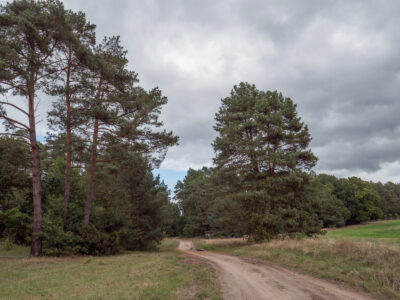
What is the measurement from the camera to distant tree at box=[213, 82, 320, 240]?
62.7ft

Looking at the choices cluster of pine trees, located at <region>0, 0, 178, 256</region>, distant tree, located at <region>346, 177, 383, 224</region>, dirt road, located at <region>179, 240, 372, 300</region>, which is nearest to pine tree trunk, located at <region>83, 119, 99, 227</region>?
cluster of pine trees, located at <region>0, 0, 178, 256</region>

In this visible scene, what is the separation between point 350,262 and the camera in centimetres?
996

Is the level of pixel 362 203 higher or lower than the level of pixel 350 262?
higher

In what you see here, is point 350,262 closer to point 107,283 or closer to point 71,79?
point 107,283

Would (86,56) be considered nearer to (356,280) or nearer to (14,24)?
(14,24)

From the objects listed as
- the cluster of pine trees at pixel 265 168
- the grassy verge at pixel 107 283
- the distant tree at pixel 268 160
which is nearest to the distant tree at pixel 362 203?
the cluster of pine trees at pixel 265 168

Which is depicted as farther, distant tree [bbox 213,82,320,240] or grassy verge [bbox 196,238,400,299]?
distant tree [bbox 213,82,320,240]

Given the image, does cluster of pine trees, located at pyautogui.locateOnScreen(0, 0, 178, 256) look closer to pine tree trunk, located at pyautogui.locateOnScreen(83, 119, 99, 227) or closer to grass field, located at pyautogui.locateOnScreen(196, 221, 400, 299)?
pine tree trunk, located at pyautogui.locateOnScreen(83, 119, 99, 227)

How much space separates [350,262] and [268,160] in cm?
1036

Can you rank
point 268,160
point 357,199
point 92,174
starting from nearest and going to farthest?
1. point 92,174
2. point 268,160
3. point 357,199

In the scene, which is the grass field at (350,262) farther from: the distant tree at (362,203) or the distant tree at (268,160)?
the distant tree at (362,203)

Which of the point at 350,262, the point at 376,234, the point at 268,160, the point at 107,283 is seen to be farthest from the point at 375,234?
the point at 107,283

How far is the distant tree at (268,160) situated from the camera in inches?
752

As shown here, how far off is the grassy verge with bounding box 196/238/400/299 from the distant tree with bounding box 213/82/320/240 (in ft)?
16.4
